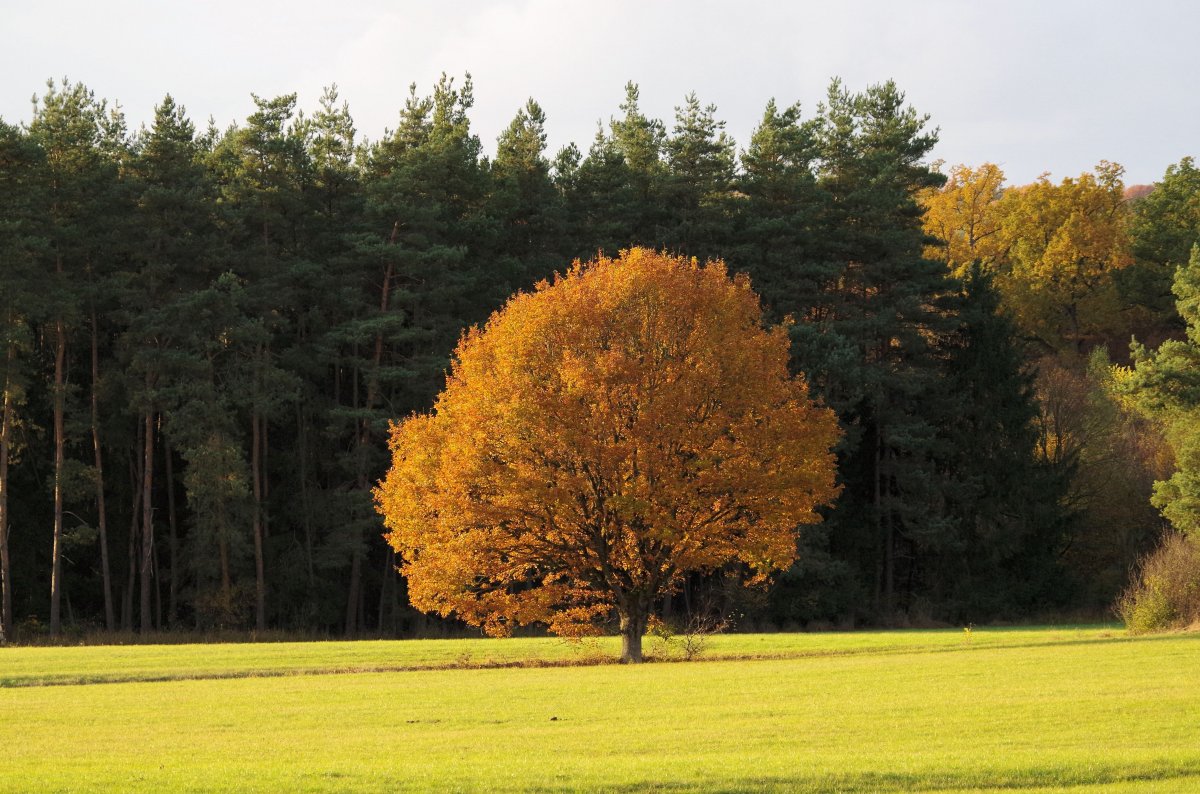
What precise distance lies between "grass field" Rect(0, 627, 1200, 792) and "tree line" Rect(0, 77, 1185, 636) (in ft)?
62.2

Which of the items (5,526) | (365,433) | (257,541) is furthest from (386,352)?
(5,526)

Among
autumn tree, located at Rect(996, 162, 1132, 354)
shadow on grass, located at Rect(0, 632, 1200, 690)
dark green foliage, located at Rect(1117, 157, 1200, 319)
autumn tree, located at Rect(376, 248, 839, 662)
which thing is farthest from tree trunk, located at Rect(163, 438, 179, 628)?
dark green foliage, located at Rect(1117, 157, 1200, 319)

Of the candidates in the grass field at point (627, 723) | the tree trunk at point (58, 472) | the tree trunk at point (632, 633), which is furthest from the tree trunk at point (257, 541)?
the tree trunk at point (632, 633)

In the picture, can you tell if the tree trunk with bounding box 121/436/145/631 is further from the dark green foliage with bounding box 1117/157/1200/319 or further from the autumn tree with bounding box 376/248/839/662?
the dark green foliage with bounding box 1117/157/1200/319

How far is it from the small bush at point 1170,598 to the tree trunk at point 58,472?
39.2 meters

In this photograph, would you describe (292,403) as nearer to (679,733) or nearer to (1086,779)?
(679,733)

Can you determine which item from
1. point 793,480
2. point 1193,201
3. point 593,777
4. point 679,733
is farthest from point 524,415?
point 1193,201

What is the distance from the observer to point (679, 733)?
1986 centimetres

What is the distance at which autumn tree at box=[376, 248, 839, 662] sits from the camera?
38.3 metres

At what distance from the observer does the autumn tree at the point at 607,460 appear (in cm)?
3828

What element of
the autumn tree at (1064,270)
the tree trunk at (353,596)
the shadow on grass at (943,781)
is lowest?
the tree trunk at (353,596)

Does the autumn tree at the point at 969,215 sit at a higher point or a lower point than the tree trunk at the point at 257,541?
higher

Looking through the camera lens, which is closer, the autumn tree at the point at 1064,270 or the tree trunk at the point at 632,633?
the tree trunk at the point at 632,633

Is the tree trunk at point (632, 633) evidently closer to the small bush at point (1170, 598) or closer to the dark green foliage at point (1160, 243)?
the small bush at point (1170, 598)
